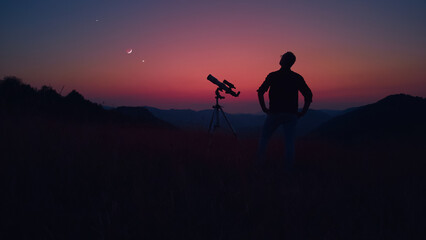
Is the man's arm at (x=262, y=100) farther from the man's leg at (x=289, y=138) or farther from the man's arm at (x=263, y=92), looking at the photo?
the man's leg at (x=289, y=138)

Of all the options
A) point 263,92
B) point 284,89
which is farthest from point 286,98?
point 263,92

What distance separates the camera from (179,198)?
2.75 metres

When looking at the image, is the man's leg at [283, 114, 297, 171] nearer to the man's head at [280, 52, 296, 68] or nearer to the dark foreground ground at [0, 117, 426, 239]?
the dark foreground ground at [0, 117, 426, 239]

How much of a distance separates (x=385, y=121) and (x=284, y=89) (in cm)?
1546

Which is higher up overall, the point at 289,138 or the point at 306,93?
the point at 306,93

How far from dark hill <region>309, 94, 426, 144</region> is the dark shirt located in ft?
34.1

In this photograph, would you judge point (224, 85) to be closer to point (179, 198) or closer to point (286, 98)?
point (286, 98)

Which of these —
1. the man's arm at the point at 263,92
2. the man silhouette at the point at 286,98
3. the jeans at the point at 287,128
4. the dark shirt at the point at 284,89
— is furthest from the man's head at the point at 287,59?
the jeans at the point at 287,128

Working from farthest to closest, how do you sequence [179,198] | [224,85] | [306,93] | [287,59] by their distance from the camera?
[224,85] → [306,93] → [287,59] → [179,198]

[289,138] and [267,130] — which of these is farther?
[267,130]

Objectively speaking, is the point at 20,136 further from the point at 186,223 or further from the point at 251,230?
the point at 251,230

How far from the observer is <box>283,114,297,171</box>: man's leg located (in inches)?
170

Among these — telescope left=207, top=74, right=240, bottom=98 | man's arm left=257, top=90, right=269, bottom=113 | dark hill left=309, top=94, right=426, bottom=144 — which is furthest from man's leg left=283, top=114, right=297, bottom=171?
dark hill left=309, top=94, right=426, bottom=144

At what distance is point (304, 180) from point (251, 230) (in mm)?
1913
